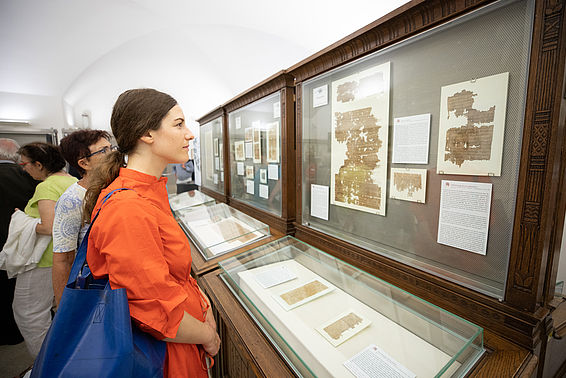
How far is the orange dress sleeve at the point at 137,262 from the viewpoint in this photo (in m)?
0.75

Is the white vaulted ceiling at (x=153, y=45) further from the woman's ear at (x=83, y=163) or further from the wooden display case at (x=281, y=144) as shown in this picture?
the woman's ear at (x=83, y=163)

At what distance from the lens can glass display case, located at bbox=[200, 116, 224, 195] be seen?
3.36 metres

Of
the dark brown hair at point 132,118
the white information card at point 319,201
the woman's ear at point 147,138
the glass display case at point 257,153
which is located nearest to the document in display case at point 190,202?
the glass display case at point 257,153

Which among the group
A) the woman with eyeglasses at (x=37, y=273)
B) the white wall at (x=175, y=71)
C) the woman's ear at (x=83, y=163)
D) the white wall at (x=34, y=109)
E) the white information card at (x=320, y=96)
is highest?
the white wall at (x=175, y=71)

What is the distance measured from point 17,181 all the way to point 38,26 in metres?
3.93

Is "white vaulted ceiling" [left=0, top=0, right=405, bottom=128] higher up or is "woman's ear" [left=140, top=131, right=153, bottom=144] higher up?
"white vaulted ceiling" [left=0, top=0, right=405, bottom=128]

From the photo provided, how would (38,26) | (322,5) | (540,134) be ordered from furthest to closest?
(38,26) < (322,5) < (540,134)

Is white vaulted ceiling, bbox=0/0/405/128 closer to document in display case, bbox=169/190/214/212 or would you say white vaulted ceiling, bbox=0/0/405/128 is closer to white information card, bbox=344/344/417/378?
document in display case, bbox=169/190/214/212

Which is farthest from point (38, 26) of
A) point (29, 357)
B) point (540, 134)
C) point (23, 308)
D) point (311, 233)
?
point (540, 134)

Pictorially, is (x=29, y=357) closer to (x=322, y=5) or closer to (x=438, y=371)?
(x=438, y=371)

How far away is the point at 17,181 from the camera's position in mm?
2457

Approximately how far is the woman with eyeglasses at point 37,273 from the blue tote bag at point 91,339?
5.17 ft

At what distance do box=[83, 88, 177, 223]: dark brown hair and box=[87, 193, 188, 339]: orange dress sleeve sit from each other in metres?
0.28

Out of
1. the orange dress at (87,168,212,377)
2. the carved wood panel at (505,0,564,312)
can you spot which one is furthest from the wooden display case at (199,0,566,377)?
the orange dress at (87,168,212,377)
